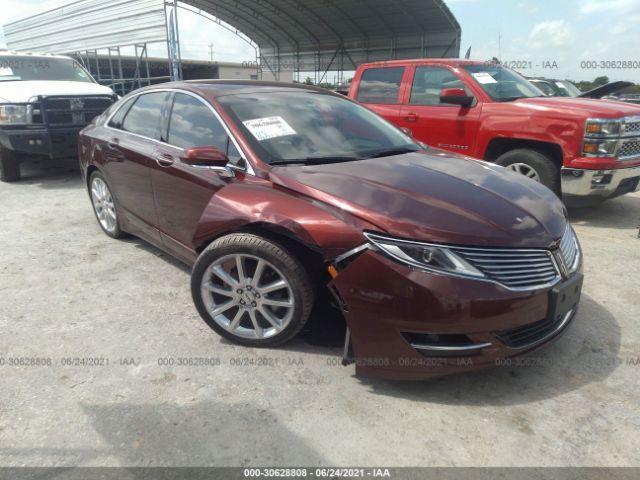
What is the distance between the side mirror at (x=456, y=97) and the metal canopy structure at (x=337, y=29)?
1582 cm

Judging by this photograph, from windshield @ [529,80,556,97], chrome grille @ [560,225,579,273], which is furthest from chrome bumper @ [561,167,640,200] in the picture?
windshield @ [529,80,556,97]

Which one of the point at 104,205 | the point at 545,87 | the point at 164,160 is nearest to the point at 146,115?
the point at 164,160

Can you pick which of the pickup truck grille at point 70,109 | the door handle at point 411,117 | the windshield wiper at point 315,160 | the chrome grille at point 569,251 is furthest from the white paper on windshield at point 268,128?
the pickup truck grille at point 70,109

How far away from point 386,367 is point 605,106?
454 centimetres

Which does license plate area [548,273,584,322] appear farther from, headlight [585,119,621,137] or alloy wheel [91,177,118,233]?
alloy wheel [91,177,118,233]

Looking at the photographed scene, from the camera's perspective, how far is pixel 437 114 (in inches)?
237

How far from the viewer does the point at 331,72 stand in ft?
91.8

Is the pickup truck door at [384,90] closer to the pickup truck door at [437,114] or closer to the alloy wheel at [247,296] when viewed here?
the pickup truck door at [437,114]

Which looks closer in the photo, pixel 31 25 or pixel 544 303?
pixel 544 303

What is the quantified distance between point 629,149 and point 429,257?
4.34 m

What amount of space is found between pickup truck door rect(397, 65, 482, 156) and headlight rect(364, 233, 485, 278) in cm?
394

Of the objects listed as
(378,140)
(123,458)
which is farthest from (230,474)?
(378,140)

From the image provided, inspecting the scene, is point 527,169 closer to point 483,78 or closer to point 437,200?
point 483,78

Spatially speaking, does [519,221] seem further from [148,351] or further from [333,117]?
[148,351]
